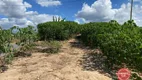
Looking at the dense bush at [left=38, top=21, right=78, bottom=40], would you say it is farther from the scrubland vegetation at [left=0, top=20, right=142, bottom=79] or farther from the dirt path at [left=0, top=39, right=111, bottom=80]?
the dirt path at [left=0, top=39, right=111, bottom=80]

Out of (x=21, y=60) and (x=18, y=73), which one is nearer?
(x=18, y=73)

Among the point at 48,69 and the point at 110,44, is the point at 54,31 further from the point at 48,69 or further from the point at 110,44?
the point at 48,69

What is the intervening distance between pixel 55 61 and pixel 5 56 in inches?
76.8

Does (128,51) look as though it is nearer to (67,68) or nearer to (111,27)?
(67,68)

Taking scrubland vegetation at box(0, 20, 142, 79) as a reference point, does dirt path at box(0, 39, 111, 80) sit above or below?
below

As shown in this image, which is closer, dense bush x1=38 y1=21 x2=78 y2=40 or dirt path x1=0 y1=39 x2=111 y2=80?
dirt path x1=0 y1=39 x2=111 y2=80

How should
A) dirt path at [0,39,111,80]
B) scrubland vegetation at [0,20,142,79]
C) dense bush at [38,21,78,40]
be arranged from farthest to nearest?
dense bush at [38,21,78,40] < scrubland vegetation at [0,20,142,79] < dirt path at [0,39,111,80]

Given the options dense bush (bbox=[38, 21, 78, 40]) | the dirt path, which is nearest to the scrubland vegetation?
the dirt path

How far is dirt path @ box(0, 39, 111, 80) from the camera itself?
7801 millimetres

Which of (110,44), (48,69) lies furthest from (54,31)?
(48,69)

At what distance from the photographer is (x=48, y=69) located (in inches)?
344

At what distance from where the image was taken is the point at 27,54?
11867mm

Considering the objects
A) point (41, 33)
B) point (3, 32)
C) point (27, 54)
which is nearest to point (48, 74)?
point (3, 32)

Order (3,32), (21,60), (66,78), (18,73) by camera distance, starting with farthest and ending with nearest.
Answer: (21,60), (3,32), (18,73), (66,78)
